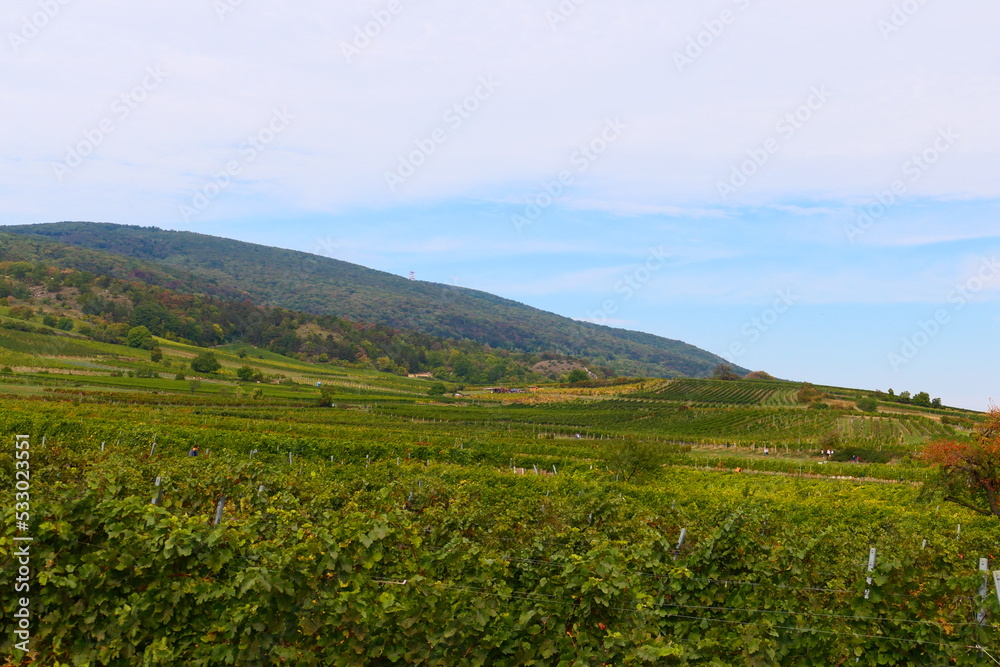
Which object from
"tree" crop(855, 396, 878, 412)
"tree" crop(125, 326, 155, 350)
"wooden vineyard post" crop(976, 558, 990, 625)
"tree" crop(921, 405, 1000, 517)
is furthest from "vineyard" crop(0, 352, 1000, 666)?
"tree" crop(125, 326, 155, 350)

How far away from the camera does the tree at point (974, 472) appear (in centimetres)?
2631

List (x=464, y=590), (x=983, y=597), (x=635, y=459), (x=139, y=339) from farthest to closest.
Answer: (x=139, y=339) → (x=635, y=459) → (x=983, y=597) → (x=464, y=590)

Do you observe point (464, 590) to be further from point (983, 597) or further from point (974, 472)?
point (974, 472)

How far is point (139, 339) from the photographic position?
416ft

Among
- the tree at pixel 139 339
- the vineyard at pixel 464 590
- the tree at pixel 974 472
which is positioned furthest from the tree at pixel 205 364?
the vineyard at pixel 464 590

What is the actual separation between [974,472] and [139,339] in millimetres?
132672

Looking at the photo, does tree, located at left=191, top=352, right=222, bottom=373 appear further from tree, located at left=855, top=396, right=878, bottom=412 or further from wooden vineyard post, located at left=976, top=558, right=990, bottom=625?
wooden vineyard post, located at left=976, top=558, right=990, bottom=625

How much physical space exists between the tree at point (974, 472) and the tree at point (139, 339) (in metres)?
129

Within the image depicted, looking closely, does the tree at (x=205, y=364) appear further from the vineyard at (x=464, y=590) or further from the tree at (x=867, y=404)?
the vineyard at (x=464, y=590)

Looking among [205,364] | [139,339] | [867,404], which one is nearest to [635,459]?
[205,364]

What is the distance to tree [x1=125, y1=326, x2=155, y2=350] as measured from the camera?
127 m

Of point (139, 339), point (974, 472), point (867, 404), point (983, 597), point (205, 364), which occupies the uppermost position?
point (867, 404)

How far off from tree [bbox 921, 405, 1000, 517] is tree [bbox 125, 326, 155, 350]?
12852 cm

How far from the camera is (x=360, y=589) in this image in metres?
6.44
